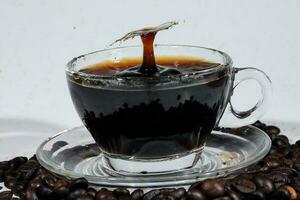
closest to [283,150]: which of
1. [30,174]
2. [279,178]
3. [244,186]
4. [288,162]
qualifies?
[288,162]

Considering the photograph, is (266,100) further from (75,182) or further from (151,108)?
(75,182)

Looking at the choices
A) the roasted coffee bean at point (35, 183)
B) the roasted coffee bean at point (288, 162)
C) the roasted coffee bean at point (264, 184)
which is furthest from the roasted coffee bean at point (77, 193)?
the roasted coffee bean at point (288, 162)

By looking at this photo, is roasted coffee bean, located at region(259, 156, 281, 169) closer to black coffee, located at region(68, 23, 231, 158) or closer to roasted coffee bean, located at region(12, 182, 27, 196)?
black coffee, located at region(68, 23, 231, 158)

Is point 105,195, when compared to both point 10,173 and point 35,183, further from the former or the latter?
point 10,173

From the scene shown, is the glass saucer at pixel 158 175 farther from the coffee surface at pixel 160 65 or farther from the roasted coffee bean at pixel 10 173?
the coffee surface at pixel 160 65

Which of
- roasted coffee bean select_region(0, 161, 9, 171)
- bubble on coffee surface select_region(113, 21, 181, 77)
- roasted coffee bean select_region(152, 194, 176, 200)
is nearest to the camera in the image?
roasted coffee bean select_region(152, 194, 176, 200)

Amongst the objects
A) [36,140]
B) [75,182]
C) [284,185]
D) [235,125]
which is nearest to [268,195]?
[284,185]

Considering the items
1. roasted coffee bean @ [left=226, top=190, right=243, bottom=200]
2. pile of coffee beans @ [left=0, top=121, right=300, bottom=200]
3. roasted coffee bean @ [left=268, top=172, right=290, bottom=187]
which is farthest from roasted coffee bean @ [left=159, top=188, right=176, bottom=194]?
roasted coffee bean @ [left=268, top=172, right=290, bottom=187]
